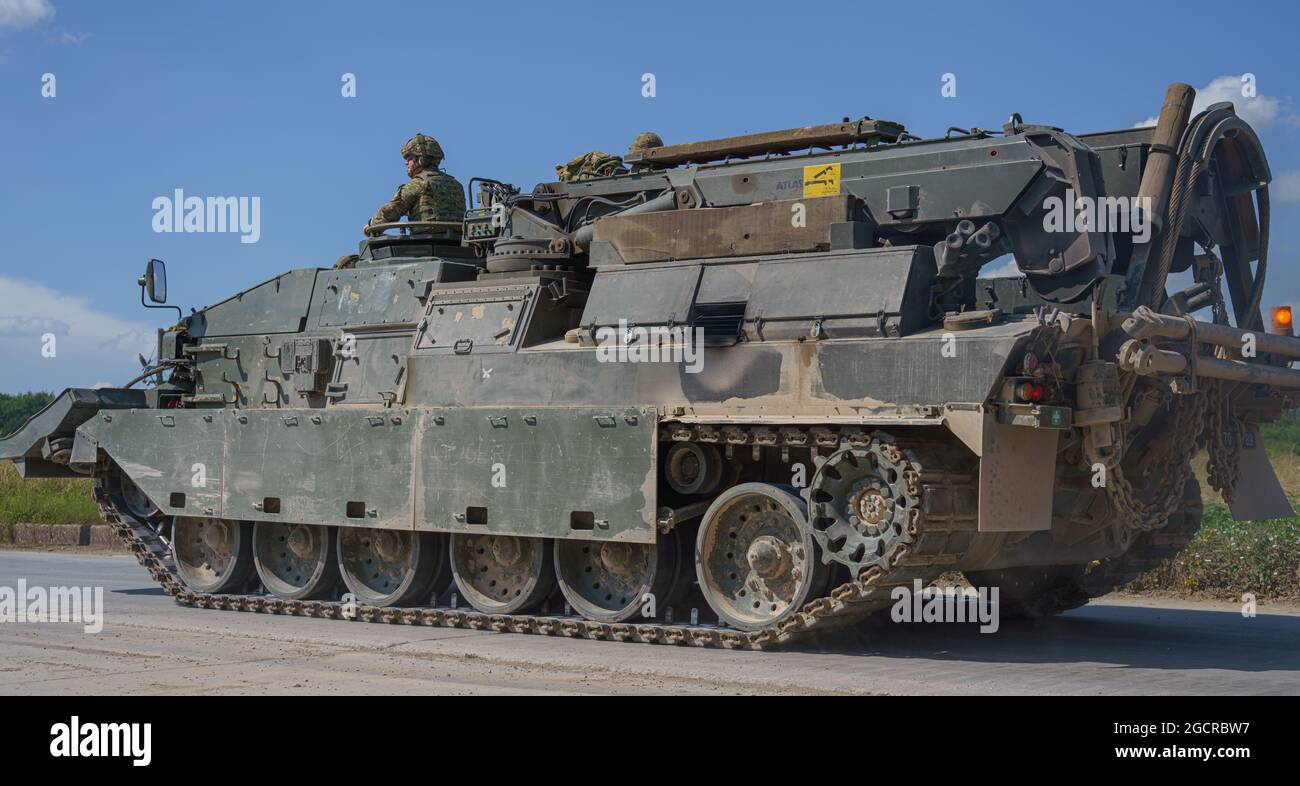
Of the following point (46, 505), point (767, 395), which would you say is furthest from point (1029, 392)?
point (46, 505)

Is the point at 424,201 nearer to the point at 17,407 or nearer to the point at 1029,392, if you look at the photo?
the point at 1029,392

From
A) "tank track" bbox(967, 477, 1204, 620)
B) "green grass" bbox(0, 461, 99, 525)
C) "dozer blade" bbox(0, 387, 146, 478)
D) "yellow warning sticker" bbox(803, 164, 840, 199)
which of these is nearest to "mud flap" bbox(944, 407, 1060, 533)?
"tank track" bbox(967, 477, 1204, 620)

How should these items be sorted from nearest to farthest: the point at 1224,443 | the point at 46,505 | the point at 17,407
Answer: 1. the point at 1224,443
2. the point at 46,505
3. the point at 17,407

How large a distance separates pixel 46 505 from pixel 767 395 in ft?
78.4

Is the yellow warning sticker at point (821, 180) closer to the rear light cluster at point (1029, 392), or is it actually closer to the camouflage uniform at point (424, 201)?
the rear light cluster at point (1029, 392)

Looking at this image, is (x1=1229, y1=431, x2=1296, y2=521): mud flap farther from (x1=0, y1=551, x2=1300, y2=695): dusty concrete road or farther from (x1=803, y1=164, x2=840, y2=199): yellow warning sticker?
(x1=803, y1=164, x2=840, y2=199): yellow warning sticker

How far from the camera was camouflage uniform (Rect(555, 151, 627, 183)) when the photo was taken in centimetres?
1756

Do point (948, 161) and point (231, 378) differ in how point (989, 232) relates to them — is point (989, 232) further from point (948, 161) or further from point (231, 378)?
point (231, 378)

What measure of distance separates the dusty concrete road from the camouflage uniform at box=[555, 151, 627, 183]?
228 inches

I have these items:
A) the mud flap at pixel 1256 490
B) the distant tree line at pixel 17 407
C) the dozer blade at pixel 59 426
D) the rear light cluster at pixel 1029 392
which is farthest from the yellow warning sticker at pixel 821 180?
the distant tree line at pixel 17 407

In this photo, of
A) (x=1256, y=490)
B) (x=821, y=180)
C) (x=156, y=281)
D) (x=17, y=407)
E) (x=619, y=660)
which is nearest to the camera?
(x=619, y=660)

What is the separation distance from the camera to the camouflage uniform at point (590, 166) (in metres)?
17.6

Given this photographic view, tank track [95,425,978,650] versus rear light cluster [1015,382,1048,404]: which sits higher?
rear light cluster [1015,382,1048,404]

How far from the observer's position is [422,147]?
754 inches
